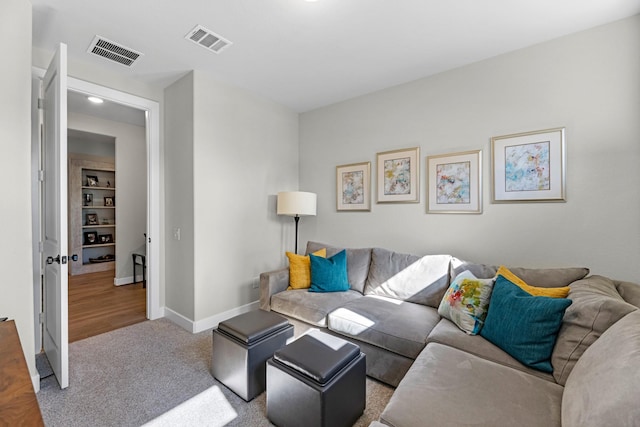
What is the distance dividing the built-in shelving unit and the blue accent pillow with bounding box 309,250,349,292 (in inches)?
Result: 193

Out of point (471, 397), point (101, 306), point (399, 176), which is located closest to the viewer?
point (471, 397)

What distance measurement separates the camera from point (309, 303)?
246 cm

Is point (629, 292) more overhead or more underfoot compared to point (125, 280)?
more overhead

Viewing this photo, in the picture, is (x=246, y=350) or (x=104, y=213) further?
(x=104, y=213)

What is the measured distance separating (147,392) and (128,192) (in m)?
3.85

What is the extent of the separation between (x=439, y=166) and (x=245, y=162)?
2.17 m

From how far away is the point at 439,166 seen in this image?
2736 mm

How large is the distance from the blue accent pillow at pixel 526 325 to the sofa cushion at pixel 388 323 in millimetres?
428

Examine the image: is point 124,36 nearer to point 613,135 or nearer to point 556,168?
point 556,168

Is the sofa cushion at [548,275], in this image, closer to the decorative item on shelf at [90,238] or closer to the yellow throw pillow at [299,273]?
the yellow throw pillow at [299,273]

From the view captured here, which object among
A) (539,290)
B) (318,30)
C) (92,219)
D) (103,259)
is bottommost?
(103,259)

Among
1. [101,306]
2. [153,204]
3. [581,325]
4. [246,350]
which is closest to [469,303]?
[581,325]

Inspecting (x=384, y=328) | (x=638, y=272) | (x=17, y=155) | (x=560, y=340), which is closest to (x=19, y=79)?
(x=17, y=155)

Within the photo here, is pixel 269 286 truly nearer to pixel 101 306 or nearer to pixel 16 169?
pixel 16 169
